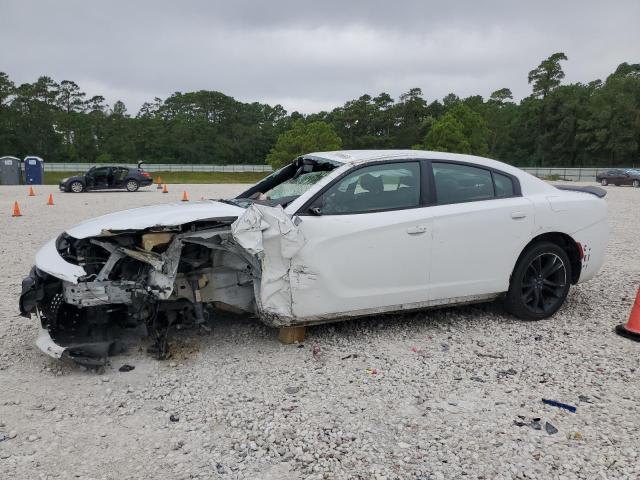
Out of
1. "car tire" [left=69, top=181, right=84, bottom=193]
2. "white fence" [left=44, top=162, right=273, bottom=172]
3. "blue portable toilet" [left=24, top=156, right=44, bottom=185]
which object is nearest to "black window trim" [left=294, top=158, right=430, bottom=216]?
"car tire" [left=69, top=181, right=84, bottom=193]

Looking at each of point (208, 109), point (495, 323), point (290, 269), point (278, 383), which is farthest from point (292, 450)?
point (208, 109)

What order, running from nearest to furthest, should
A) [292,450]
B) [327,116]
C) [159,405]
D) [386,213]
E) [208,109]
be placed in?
[292,450]
[159,405]
[386,213]
[327,116]
[208,109]

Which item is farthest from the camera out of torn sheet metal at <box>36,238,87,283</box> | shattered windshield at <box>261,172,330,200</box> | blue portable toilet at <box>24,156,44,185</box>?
blue portable toilet at <box>24,156,44,185</box>

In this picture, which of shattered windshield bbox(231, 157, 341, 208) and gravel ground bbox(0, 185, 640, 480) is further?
shattered windshield bbox(231, 157, 341, 208)

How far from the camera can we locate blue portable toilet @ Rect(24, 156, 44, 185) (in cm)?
3194

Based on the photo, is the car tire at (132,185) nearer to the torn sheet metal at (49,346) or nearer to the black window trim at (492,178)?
the torn sheet metal at (49,346)

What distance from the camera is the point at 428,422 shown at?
3.14 metres

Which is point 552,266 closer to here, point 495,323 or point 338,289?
point 495,323

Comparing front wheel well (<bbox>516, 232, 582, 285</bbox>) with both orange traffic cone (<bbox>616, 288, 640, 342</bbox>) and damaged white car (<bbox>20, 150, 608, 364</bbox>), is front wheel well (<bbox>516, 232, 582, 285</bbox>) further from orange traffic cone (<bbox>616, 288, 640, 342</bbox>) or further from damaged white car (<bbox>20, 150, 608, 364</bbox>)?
orange traffic cone (<bbox>616, 288, 640, 342</bbox>)

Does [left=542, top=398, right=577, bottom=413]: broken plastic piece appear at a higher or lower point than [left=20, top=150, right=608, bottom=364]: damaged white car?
lower

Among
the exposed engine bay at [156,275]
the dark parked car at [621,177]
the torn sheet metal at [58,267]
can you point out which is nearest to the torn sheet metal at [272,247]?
the exposed engine bay at [156,275]

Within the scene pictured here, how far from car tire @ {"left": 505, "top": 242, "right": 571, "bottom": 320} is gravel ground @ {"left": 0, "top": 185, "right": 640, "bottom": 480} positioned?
0.14 metres

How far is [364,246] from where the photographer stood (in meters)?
4.11

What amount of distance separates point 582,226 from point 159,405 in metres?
4.13
